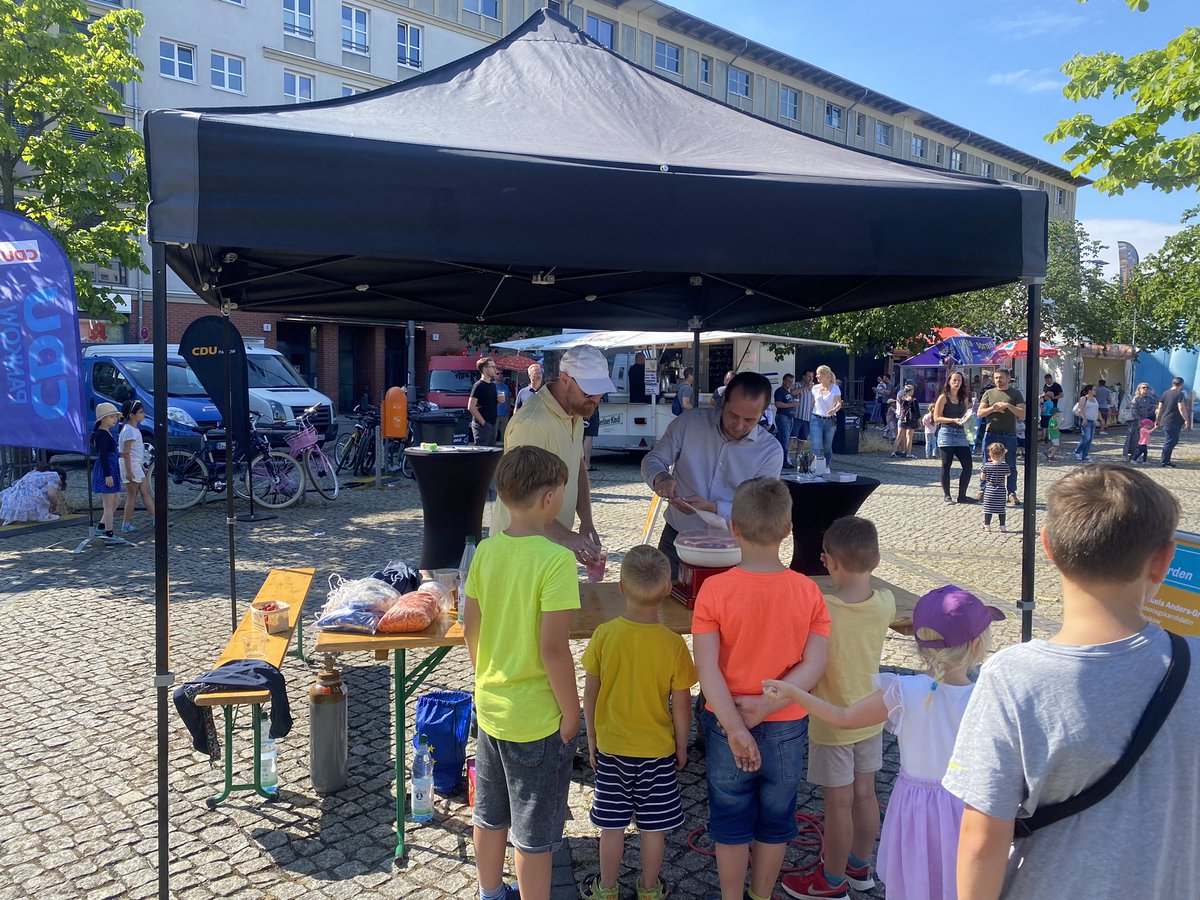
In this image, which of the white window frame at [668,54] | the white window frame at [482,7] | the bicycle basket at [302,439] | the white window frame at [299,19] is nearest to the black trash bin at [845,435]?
the bicycle basket at [302,439]

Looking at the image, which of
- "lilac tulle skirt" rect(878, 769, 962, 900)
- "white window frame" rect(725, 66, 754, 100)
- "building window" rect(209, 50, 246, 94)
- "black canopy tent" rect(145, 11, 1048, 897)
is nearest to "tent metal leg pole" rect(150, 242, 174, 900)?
"black canopy tent" rect(145, 11, 1048, 897)

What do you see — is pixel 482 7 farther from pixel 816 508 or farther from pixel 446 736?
pixel 446 736

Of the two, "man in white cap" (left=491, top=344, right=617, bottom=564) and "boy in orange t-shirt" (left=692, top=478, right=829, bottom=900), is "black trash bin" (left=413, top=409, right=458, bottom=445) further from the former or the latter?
"boy in orange t-shirt" (left=692, top=478, right=829, bottom=900)

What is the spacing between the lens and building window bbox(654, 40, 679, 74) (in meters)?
40.8

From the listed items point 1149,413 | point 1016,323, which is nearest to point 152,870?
point 1149,413

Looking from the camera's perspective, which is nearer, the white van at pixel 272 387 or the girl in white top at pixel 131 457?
the girl in white top at pixel 131 457

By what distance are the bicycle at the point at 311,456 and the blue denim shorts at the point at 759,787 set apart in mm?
9500

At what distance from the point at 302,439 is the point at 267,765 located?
8056 mm

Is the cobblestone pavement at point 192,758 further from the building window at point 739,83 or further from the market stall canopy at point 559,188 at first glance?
the building window at point 739,83

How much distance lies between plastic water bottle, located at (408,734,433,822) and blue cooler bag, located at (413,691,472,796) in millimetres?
190

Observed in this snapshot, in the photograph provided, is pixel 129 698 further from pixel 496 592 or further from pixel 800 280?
pixel 800 280

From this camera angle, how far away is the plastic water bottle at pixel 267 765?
11.9 ft

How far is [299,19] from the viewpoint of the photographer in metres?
32.4

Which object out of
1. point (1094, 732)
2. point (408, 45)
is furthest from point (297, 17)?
point (1094, 732)
